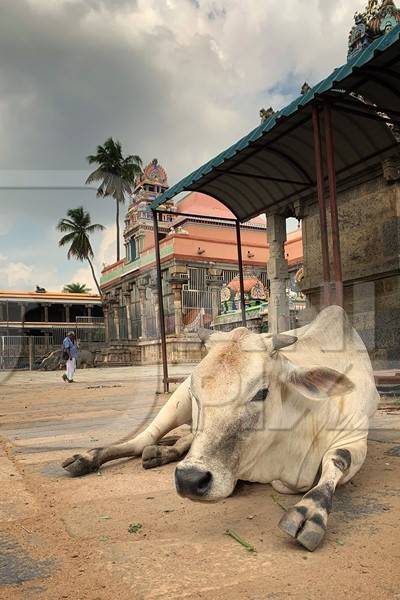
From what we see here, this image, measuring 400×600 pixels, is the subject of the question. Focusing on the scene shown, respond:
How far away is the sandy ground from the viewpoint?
158 centimetres

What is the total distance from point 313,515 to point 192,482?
1.62 ft

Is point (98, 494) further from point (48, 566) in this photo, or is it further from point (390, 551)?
point (390, 551)

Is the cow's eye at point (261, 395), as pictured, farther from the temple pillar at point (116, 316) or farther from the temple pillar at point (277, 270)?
the temple pillar at point (116, 316)

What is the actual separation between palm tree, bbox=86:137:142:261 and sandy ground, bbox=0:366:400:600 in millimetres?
33506

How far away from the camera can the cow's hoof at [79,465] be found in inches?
118

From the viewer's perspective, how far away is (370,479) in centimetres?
273

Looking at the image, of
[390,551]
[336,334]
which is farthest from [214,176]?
[390,551]

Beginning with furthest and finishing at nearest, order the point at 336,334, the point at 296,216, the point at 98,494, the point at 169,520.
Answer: the point at 296,216 → the point at 336,334 → the point at 98,494 → the point at 169,520

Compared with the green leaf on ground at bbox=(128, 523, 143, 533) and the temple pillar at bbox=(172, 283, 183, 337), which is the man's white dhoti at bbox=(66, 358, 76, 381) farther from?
the green leaf on ground at bbox=(128, 523, 143, 533)

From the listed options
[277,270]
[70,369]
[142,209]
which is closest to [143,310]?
[142,209]

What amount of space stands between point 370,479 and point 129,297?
26.1m

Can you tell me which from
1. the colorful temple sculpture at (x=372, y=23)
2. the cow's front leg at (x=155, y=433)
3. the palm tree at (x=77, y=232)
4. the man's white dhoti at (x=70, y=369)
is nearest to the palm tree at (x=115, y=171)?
the palm tree at (x=77, y=232)

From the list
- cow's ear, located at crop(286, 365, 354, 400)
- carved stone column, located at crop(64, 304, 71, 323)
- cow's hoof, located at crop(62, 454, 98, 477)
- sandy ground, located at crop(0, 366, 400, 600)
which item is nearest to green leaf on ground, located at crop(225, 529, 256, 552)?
sandy ground, located at crop(0, 366, 400, 600)

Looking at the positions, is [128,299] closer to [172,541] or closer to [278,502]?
[278,502]
